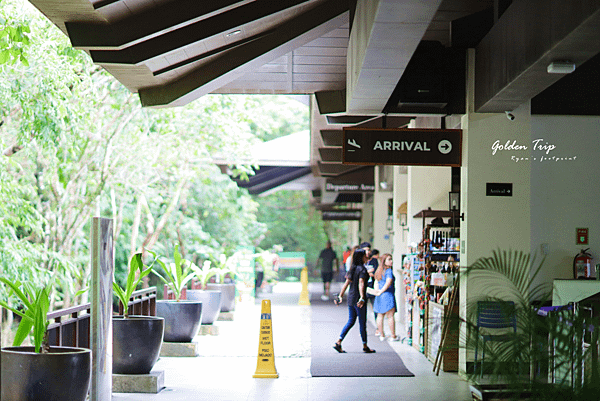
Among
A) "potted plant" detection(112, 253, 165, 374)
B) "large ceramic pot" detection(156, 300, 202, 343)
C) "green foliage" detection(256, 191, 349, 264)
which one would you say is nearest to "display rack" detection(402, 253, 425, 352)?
"large ceramic pot" detection(156, 300, 202, 343)

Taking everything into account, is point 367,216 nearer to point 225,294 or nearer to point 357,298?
point 225,294

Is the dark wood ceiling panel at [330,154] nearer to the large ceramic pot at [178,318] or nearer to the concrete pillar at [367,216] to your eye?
the large ceramic pot at [178,318]

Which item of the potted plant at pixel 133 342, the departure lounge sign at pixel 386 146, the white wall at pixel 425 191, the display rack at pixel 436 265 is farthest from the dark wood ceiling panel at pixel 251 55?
the white wall at pixel 425 191

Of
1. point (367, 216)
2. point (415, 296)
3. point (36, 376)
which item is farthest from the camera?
point (367, 216)

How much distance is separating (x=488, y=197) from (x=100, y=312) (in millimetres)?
4701

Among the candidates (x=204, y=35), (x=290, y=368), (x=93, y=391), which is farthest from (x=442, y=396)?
(x=204, y=35)

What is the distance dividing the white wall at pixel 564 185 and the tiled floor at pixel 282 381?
2.10m

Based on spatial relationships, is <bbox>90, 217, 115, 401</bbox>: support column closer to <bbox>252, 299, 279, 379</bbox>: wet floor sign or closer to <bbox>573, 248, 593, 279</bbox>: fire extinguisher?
<bbox>252, 299, 279, 379</bbox>: wet floor sign

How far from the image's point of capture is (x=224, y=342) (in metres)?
11.4

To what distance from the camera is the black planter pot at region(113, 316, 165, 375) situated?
7.33 m

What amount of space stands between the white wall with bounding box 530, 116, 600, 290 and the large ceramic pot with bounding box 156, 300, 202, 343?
4.88 m

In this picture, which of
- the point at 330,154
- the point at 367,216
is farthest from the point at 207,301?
the point at 367,216

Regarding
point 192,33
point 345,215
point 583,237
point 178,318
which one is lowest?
point 178,318

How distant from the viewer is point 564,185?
8609 millimetres
